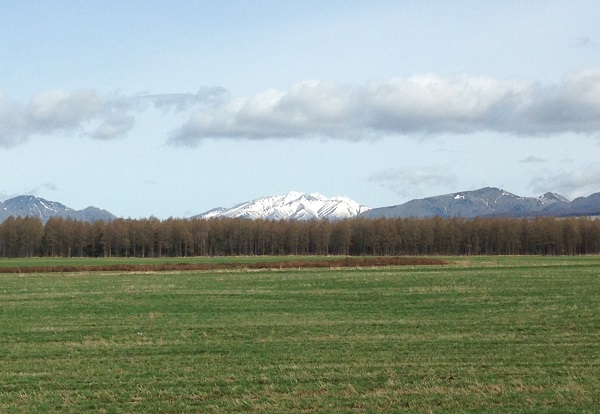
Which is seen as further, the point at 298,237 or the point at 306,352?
the point at 298,237

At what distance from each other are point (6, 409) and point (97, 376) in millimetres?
3139

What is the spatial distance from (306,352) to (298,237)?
160 metres

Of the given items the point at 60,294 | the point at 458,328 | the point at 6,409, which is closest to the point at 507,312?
the point at 458,328

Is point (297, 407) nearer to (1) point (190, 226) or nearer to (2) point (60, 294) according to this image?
(2) point (60, 294)

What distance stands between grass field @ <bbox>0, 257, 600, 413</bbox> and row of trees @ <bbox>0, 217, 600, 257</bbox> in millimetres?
134036

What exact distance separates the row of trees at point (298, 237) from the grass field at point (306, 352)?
13404 cm

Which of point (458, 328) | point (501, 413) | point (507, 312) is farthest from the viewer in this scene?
point (507, 312)

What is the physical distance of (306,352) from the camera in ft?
67.2

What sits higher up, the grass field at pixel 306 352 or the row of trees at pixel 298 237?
the row of trees at pixel 298 237

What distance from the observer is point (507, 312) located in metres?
29.8

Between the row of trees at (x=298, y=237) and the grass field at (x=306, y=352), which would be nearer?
the grass field at (x=306, y=352)

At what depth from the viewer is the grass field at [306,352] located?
584 inches

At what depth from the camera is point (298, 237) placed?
180125 millimetres

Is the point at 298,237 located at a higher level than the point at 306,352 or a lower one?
higher
